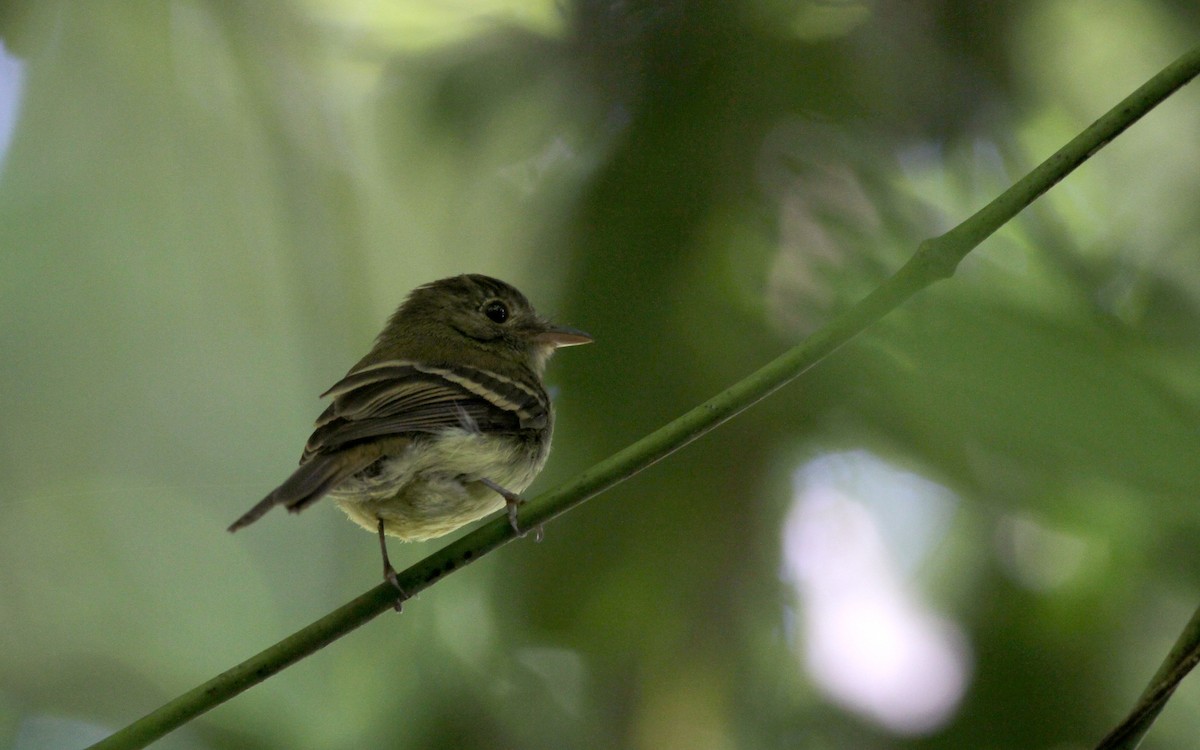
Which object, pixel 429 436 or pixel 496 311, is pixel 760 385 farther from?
pixel 496 311

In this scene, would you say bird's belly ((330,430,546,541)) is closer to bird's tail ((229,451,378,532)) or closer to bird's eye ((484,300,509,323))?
bird's tail ((229,451,378,532))

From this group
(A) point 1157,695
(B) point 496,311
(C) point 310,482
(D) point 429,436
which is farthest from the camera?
(B) point 496,311

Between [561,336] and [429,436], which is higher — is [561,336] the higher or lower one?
the higher one

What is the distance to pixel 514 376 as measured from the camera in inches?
101

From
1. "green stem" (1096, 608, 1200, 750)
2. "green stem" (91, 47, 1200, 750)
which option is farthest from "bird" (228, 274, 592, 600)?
"green stem" (1096, 608, 1200, 750)

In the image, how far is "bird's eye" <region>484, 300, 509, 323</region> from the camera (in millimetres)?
2867

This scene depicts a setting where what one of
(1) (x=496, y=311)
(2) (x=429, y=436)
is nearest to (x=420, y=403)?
(2) (x=429, y=436)

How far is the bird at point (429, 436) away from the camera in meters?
2.04

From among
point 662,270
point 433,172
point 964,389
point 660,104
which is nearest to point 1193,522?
point 964,389

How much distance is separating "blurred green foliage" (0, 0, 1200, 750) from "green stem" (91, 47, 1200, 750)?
5 cm

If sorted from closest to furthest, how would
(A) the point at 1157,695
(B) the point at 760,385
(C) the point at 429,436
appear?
(A) the point at 1157,695 < (B) the point at 760,385 < (C) the point at 429,436

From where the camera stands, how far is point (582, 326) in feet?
9.03

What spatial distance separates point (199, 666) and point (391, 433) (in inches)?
50.4

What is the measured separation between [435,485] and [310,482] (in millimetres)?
518
